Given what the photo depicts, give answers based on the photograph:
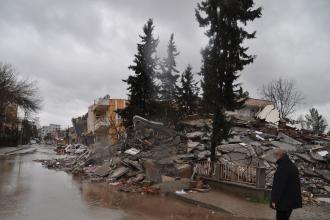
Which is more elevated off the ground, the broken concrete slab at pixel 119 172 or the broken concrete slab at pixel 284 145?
the broken concrete slab at pixel 284 145

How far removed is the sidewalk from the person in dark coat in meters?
3.80

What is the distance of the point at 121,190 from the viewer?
14695 mm

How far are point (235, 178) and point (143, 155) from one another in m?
6.98

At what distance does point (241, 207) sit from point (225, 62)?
23.2 ft

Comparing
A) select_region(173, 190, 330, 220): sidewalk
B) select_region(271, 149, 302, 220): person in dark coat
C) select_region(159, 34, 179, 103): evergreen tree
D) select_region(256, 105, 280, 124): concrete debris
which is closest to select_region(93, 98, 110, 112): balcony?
select_region(159, 34, 179, 103): evergreen tree

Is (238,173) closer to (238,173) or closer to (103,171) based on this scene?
(238,173)

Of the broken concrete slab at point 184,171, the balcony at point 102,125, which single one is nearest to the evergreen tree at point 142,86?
the broken concrete slab at point 184,171

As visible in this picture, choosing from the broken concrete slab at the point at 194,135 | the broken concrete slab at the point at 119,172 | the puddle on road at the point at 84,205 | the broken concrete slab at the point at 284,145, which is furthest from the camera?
the broken concrete slab at the point at 194,135

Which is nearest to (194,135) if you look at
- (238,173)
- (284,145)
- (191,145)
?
(191,145)

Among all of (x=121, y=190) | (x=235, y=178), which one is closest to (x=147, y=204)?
(x=121, y=190)

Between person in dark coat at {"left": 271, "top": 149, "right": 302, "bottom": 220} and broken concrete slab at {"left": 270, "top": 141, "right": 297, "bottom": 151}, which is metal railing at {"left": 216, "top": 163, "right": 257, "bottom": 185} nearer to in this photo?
person in dark coat at {"left": 271, "top": 149, "right": 302, "bottom": 220}

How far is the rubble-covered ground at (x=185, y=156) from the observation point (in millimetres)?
15688

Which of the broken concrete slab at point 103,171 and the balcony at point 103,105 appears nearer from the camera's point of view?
the broken concrete slab at point 103,171

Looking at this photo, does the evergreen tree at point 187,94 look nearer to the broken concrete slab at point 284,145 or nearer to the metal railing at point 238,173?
the broken concrete slab at point 284,145
